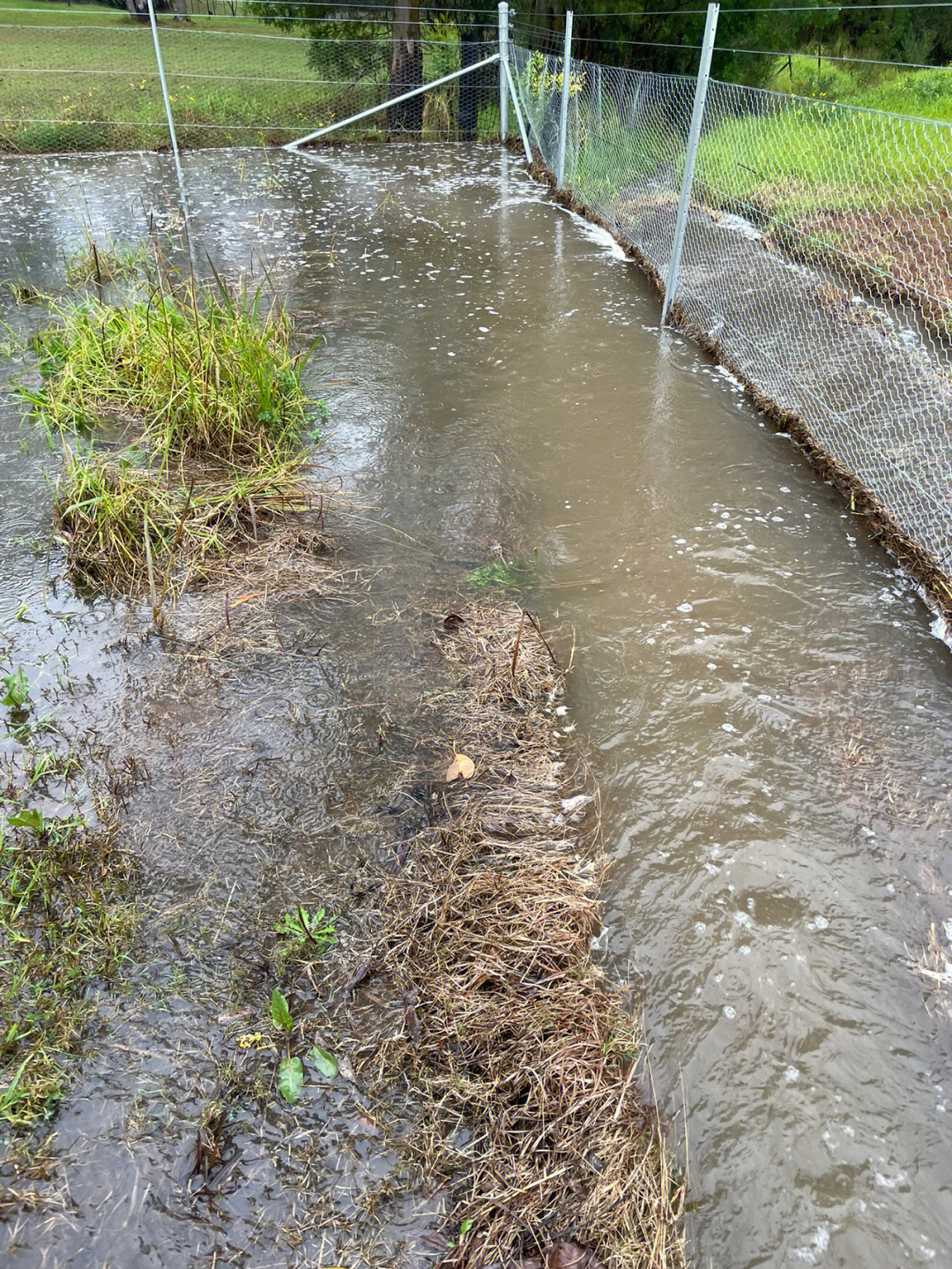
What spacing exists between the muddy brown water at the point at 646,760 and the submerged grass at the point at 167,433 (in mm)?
248

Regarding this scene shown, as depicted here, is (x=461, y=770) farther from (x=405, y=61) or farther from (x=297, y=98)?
(x=297, y=98)

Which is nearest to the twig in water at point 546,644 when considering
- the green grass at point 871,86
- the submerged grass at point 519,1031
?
the submerged grass at point 519,1031

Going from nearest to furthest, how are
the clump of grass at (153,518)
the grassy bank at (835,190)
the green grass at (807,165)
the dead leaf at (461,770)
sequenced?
1. the dead leaf at (461,770)
2. the clump of grass at (153,518)
3. the grassy bank at (835,190)
4. the green grass at (807,165)

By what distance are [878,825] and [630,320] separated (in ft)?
14.7

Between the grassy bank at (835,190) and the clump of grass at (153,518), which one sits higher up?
the grassy bank at (835,190)

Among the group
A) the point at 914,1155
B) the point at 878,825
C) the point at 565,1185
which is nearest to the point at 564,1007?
the point at 565,1185

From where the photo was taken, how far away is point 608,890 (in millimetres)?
2346

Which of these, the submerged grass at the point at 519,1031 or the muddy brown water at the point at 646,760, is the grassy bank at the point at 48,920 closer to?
the muddy brown water at the point at 646,760

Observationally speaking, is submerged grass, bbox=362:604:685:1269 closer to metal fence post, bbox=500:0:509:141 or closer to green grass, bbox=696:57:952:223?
green grass, bbox=696:57:952:223

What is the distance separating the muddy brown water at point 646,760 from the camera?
1.76 metres

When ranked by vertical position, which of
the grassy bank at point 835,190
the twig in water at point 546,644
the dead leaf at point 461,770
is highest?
the grassy bank at point 835,190

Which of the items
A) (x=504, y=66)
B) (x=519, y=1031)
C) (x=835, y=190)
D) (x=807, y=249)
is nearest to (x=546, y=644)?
(x=519, y=1031)

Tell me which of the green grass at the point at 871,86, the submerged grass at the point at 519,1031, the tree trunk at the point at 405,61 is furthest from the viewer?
the tree trunk at the point at 405,61

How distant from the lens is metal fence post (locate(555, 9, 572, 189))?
7680 mm
